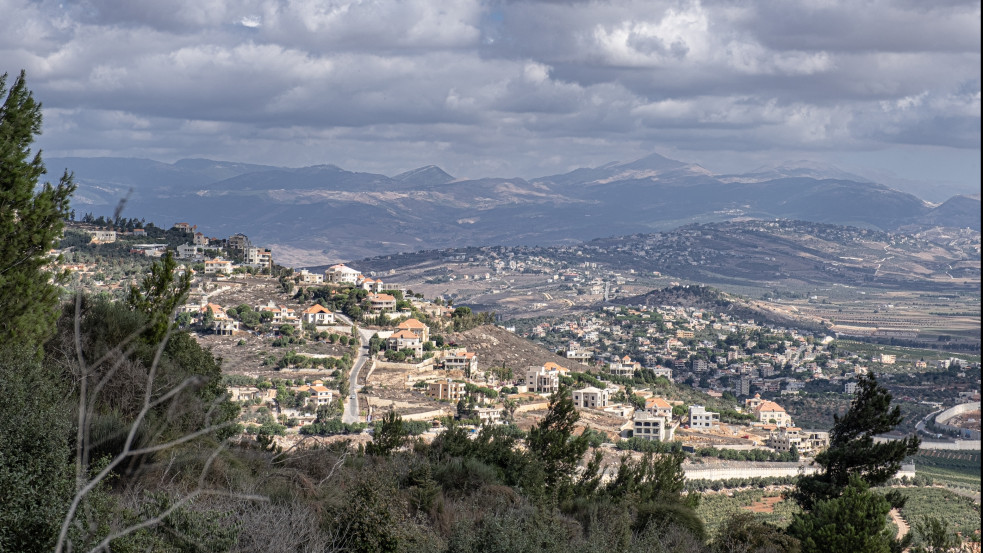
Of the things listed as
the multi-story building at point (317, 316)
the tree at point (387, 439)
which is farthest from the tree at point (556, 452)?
the multi-story building at point (317, 316)

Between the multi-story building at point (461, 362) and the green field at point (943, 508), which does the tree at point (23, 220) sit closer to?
the green field at point (943, 508)

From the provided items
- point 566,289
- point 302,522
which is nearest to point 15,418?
point 302,522

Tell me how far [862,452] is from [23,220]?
472 inches

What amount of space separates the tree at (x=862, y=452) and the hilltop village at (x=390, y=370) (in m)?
8.85

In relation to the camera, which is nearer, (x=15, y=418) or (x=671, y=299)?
(x=15, y=418)

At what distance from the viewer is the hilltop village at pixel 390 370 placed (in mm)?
31125

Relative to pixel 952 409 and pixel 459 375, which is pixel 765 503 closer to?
pixel 459 375

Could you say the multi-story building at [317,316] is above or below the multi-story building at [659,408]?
above

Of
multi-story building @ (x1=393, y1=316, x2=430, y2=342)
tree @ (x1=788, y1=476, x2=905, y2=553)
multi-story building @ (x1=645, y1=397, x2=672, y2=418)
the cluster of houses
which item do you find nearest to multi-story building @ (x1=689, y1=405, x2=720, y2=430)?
multi-story building @ (x1=645, y1=397, x2=672, y2=418)

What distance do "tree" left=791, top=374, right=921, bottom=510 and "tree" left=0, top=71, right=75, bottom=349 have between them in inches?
436

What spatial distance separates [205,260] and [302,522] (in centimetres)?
4274

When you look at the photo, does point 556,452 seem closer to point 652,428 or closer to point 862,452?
point 862,452

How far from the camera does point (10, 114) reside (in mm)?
9344

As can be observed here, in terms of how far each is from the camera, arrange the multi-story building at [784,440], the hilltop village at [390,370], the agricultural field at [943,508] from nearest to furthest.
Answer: the agricultural field at [943,508]
the hilltop village at [390,370]
the multi-story building at [784,440]
